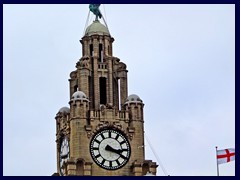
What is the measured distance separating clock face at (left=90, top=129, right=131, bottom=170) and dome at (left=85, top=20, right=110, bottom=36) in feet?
29.5

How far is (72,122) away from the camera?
100562mm

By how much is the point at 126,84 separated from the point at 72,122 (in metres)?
6.14

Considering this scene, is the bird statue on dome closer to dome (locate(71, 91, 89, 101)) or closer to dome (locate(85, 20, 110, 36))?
dome (locate(85, 20, 110, 36))

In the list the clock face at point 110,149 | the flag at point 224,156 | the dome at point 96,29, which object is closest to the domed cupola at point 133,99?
the clock face at point 110,149

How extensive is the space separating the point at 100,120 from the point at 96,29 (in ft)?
28.1

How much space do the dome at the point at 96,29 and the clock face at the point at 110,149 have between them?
8996 millimetres

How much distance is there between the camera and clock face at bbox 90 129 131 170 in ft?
325

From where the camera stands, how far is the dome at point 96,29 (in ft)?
344
